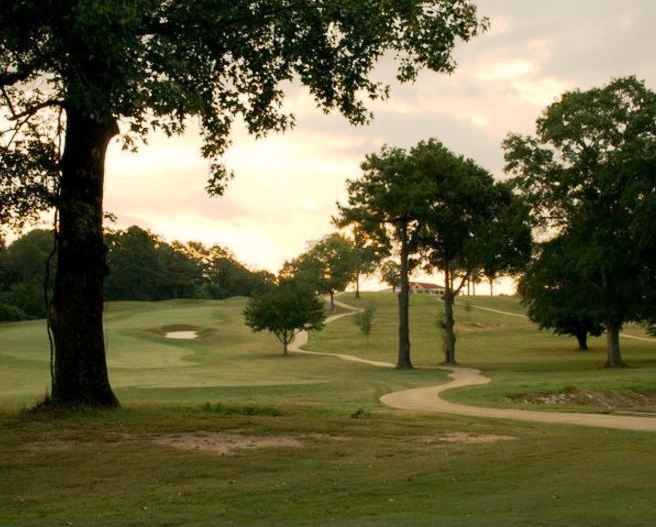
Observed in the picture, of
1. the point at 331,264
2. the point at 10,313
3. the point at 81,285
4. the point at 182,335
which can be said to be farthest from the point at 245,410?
the point at 331,264

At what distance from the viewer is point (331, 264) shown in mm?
116812

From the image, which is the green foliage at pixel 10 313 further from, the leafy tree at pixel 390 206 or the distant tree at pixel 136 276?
the leafy tree at pixel 390 206

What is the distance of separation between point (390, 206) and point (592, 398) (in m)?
22.3

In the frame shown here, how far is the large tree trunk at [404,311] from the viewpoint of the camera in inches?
1987

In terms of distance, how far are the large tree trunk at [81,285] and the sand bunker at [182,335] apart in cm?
6157

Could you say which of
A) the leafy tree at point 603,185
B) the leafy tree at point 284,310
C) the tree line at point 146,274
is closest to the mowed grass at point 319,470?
the leafy tree at point 603,185

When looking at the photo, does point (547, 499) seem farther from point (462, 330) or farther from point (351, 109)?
point (462, 330)

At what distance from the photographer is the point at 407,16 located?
1700cm

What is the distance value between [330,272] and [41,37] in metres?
104

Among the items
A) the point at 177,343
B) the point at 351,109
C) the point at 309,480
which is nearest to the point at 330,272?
the point at 177,343

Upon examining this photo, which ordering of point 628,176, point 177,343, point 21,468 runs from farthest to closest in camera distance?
point 177,343, point 628,176, point 21,468

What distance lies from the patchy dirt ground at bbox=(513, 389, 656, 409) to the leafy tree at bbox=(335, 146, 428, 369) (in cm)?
1997

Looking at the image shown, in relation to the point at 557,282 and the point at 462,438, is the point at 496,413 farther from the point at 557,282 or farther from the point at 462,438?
the point at 557,282

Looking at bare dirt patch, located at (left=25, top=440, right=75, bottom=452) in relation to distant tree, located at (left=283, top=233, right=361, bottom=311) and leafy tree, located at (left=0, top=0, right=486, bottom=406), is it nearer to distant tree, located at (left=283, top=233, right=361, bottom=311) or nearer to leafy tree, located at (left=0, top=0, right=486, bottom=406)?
leafy tree, located at (left=0, top=0, right=486, bottom=406)
